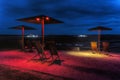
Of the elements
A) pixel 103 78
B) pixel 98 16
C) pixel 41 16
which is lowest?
pixel 103 78

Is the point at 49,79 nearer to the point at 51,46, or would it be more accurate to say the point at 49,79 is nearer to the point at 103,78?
the point at 103,78

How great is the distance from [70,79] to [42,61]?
113 inches

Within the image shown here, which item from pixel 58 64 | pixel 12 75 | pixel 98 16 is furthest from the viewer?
pixel 98 16

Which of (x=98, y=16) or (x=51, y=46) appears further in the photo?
(x=98, y=16)

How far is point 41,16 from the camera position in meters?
6.68

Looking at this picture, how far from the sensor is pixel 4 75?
439 cm

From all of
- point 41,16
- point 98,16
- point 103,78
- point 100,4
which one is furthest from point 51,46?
point 98,16

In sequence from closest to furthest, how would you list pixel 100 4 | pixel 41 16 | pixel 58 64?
pixel 58 64
pixel 41 16
pixel 100 4

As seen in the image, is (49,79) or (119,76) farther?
(119,76)

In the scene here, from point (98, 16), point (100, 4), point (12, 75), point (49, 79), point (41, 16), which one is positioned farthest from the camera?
point (98, 16)

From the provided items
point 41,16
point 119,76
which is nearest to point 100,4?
point 41,16

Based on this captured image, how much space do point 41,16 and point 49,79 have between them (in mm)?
3417

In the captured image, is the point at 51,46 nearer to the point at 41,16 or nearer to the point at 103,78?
the point at 41,16

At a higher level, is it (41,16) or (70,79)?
(41,16)
